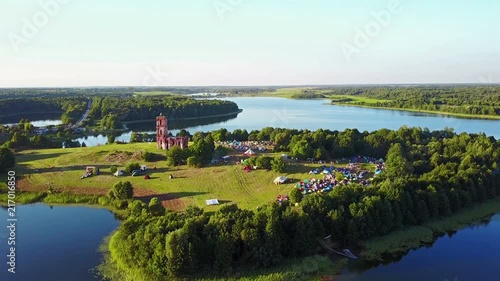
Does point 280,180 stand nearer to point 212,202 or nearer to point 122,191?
point 212,202

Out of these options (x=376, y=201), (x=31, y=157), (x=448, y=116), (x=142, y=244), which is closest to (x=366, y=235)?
(x=376, y=201)

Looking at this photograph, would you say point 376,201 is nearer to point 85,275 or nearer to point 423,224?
point 423,224

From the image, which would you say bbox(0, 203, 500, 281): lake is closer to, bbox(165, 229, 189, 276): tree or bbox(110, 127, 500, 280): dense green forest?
bbox(110, 127, 500, 280): dense green forest

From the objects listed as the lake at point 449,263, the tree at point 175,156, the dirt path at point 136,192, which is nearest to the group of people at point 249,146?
the tree at point 175,156

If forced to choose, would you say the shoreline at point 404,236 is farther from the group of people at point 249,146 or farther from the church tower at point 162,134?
the group of people at point 249,146

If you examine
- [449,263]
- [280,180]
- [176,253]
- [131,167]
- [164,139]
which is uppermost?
[164,139]

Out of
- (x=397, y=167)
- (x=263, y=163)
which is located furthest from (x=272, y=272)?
(x=397, y=167)
